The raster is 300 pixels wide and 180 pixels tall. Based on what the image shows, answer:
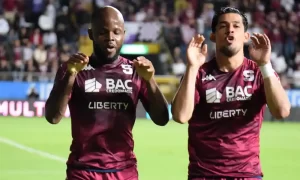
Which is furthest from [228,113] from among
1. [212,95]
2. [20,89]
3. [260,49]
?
[20,89]

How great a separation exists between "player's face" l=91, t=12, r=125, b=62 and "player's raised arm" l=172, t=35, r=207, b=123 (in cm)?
56

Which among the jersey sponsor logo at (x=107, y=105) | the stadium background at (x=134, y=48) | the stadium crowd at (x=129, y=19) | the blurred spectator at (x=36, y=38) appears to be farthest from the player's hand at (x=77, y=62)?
the blurred spectator at (x=36, y=38)

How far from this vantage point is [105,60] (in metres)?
5.56

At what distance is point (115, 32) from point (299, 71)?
1883 cm

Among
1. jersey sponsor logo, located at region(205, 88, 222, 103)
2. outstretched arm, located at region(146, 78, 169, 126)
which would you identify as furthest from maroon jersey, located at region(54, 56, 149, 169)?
jersey sponsor logo, located at region(205, 88, 222, 103)

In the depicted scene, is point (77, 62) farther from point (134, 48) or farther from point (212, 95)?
point (134, 48)

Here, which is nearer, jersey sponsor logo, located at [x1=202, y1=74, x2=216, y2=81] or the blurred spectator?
jersey sponsor logo, located at [x1=202, y1=74, x2=216, y2=81]

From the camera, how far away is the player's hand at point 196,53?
5566 mm

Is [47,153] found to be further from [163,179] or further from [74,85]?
[74,85]

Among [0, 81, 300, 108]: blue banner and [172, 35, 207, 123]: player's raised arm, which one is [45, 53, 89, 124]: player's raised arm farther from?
[0, 81, 300, 108]: blue banner

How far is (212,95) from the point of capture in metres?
5.66

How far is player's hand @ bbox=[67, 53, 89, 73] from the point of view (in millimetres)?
5207

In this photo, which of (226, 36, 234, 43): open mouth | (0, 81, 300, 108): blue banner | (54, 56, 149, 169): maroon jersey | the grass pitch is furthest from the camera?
(0, 81, 300, 108): blue banner

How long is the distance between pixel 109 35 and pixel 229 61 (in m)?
1.00
